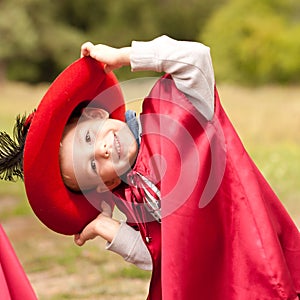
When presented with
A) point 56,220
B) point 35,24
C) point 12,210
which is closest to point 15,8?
point 35,24

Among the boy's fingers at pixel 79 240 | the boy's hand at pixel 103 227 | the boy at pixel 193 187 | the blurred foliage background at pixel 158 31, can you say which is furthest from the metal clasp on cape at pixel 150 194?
the blurred foliage background at pixel 158 31

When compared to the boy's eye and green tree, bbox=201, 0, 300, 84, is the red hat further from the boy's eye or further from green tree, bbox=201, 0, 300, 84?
green tree, bbox=201, 0, 300, 84

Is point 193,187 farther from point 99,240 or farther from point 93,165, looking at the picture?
point 99,240

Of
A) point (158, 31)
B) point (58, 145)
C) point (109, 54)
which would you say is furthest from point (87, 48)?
point (158, 31)

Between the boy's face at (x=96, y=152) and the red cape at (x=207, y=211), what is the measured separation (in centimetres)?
5

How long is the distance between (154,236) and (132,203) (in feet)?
0.29

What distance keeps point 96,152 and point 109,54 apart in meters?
0.22

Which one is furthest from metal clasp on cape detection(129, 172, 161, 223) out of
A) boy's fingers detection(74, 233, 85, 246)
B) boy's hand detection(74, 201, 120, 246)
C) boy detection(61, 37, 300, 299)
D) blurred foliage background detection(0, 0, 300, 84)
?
blurred foliage background detection(0, 0, 300, 84)

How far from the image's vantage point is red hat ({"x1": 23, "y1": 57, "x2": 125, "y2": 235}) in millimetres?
1523

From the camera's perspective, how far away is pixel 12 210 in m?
4.43

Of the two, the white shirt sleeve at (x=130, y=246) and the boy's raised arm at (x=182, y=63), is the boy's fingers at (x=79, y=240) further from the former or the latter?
the boy's raised arm at (x=182, y=63)

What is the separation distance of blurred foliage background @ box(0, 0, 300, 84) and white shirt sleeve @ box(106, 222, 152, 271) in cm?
1042

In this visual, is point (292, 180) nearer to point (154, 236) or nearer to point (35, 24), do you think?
point (154, 236)

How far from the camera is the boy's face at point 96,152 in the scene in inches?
61.4
